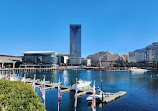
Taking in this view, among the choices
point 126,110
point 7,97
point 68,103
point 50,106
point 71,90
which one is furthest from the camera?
point 71,90

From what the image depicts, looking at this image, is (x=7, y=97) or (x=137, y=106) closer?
(x=7, y=97)

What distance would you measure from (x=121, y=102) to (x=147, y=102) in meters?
8.36

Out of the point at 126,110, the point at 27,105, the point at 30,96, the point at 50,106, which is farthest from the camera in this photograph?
the point at 50,106

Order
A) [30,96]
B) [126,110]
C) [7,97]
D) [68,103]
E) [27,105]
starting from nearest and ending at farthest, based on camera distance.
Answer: [27,105] < [7,97] < [30,96] < [126,110] < [68,103]

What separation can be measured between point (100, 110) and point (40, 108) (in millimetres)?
22046

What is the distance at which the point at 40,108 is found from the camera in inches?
693

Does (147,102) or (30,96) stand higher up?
(30,96)

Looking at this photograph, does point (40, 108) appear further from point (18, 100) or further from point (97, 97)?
point (97, 97)

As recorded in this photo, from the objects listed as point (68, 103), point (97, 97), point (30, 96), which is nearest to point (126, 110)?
point (97, 97)

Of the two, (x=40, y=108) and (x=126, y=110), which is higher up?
(x=40, y=108)

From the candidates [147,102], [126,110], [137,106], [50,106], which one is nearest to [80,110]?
[50,106]

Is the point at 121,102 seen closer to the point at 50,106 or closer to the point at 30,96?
the point at 50,106

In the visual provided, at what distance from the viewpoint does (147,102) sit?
4175cm

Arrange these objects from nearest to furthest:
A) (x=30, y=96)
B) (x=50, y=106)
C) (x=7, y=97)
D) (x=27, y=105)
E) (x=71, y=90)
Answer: (x=27, y=105)
(x=7, y=97)
(x=30, y=96)
(x=50, y=106)
(x=71, y=90)
